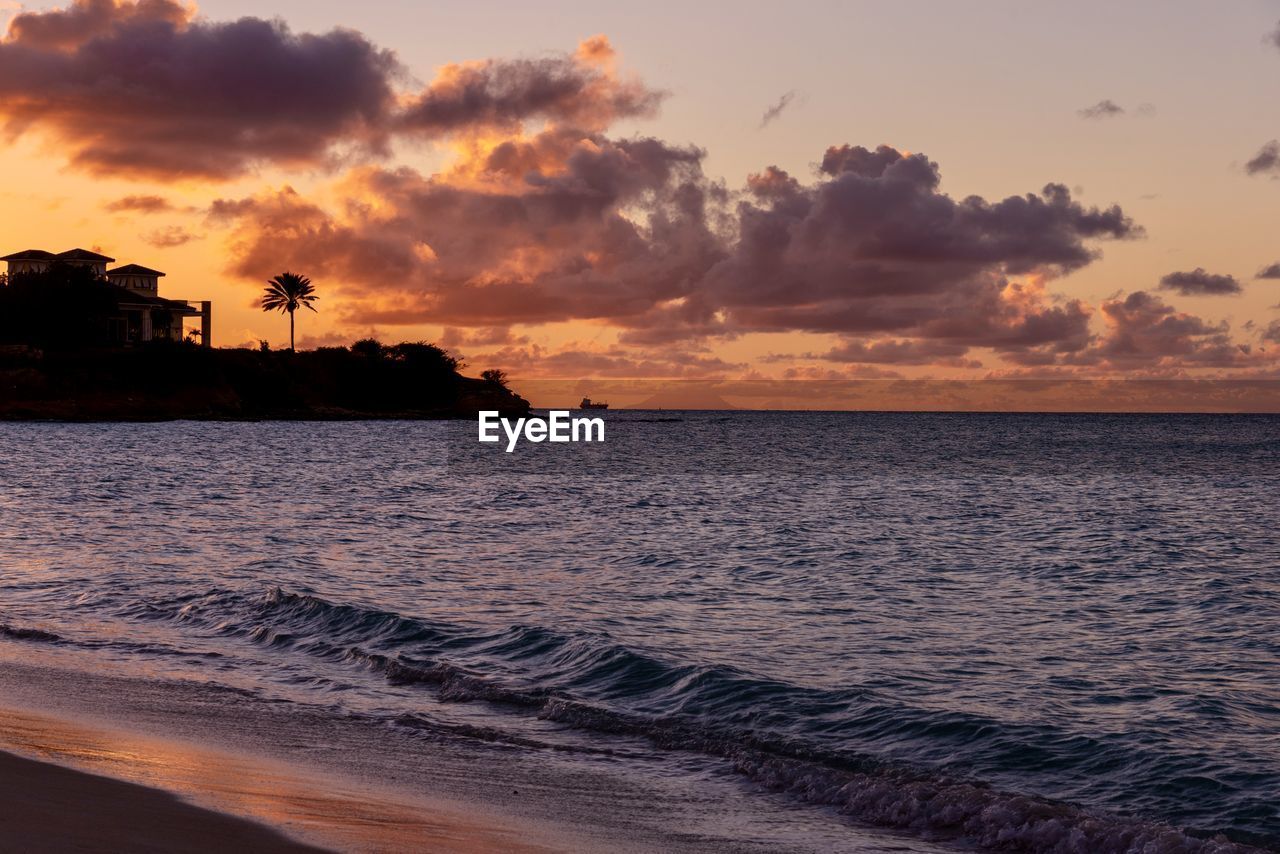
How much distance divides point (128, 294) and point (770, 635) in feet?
532

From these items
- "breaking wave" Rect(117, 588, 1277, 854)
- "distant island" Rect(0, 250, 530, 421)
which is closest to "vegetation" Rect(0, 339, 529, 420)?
"distant island" Rect(0, 250, 530, 421)

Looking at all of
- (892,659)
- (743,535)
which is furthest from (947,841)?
(743,535)

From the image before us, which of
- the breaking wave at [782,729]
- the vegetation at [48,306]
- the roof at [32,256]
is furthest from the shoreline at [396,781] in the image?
the roof at [32,256]

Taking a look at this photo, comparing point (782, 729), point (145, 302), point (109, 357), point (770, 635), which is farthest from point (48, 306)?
point (782, 729)

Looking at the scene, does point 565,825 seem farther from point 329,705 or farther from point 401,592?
point 401,592

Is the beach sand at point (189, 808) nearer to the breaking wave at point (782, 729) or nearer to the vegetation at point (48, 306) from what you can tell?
the breaking wave at point (782, 729)

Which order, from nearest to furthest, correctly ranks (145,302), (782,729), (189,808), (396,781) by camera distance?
(189,808) → (396,781) → (782,729) → (145,302)

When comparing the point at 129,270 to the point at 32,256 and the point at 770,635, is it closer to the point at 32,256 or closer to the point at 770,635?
the point at 32,256

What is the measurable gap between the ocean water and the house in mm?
126054

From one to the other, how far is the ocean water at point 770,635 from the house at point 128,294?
126m

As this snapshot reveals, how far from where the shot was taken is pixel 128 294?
160750 millimetres

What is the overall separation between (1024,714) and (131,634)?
1350 centimetres

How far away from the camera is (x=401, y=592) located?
2241 centimetres

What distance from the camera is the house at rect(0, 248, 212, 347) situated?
15962 cm
